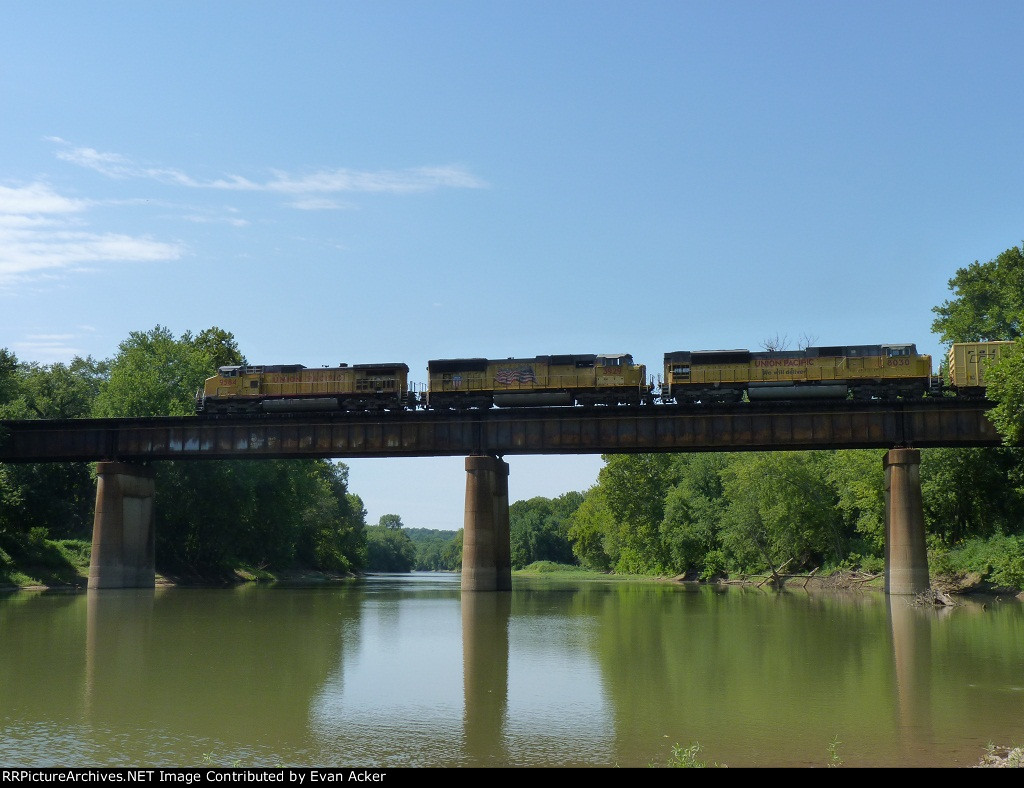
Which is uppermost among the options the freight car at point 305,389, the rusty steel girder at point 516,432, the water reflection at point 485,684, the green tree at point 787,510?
the freight car at point 305,389

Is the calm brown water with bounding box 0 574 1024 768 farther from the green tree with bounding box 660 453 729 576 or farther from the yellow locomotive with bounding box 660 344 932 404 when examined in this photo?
the green tree with bounding box 660 453 729 576

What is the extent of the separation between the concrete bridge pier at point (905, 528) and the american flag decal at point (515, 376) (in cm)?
1973

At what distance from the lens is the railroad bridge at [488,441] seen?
1891 inches

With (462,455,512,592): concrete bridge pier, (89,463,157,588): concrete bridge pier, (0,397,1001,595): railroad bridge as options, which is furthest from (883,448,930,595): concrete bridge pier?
(89,463,157,588): concrete bridge pier

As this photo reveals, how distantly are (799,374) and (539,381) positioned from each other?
14399 millimetres

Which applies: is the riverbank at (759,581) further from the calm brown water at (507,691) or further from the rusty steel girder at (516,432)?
the calm brown water at (507,691)

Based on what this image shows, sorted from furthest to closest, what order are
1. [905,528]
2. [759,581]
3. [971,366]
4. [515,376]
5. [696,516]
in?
[696,516], [759,581], [515,376], [971,366], [905,528]

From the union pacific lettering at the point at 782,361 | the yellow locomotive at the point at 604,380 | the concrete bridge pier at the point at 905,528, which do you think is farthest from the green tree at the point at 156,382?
the concrete bridge pier at the point at 905,528

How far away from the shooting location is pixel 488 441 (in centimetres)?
5303

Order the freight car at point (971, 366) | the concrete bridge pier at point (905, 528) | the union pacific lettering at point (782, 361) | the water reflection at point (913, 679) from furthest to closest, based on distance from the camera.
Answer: the union pacific lettering at point (782, 361) → the freight car at point (971, 366) → the concrete bridge pier at point (905, 528) → the water reflection at point (913, 679)

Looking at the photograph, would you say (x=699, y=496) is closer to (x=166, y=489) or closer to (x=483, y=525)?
(x=483, y=525)

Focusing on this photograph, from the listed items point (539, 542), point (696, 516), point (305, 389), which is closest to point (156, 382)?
point (305, 389)
